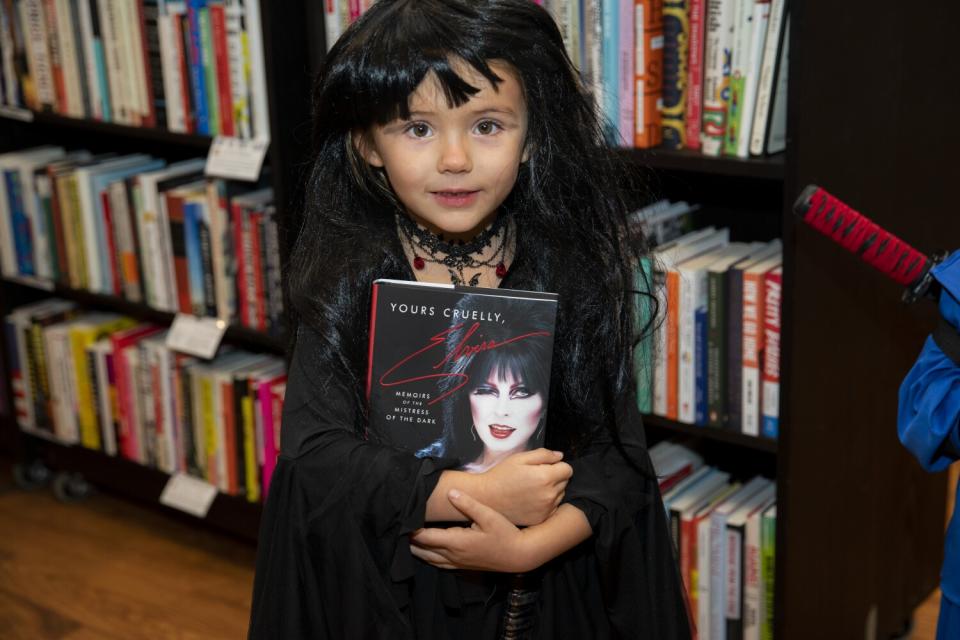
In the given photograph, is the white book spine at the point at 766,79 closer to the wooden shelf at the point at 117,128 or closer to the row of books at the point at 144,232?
the row of books at the point at 144,232

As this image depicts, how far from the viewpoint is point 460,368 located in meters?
1.08

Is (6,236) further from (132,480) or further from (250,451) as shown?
(250,451)

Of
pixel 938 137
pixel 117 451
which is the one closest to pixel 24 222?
pixel 117 451

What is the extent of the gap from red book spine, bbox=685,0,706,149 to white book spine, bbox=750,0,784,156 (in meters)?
0.09

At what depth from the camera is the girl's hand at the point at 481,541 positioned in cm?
108

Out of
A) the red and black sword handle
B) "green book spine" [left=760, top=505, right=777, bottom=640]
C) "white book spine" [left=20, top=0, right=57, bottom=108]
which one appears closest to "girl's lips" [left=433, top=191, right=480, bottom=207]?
the red and black sword handle

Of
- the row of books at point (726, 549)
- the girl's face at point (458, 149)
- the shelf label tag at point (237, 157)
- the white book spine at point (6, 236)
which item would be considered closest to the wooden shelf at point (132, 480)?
the white book spine at point (6, 236)

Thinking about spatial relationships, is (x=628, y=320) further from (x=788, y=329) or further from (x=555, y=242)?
(x=788, y=329)

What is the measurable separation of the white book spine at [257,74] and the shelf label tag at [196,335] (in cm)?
42

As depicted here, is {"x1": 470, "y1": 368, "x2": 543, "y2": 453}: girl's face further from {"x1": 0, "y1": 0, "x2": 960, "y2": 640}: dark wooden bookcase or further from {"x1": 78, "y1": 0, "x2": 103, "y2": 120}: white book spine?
{"x1": 78, "y1": 0, "x2": 103, "y2": 120}: white book spine

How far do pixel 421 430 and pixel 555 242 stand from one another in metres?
0.24


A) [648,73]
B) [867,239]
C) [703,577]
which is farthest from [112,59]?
[867,239]

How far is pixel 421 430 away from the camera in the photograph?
1098 millimetres

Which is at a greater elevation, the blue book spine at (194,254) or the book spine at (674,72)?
the book spine at (674,72)
